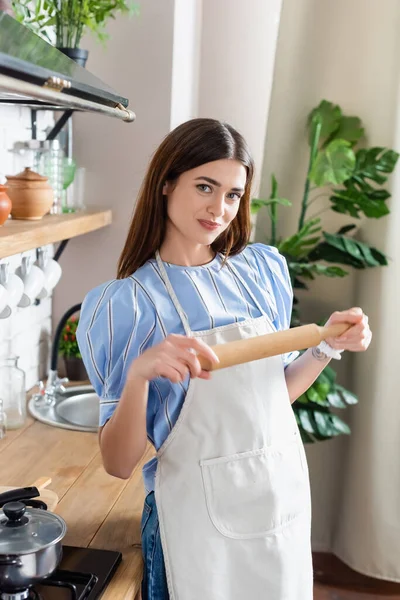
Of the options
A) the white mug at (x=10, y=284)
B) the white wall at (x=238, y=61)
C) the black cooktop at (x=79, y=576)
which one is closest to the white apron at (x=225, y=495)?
the black cooktop at (x=79, y=576)

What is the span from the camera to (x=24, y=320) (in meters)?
2.29

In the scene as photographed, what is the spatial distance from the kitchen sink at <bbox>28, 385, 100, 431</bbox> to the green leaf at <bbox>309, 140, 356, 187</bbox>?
1.02m

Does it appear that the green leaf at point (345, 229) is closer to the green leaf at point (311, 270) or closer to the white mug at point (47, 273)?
the green leaf at point (311, 270)

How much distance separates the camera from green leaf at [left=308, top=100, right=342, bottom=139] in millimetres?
2662

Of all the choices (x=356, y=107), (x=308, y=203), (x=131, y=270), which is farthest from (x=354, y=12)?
(x=131, y=270)

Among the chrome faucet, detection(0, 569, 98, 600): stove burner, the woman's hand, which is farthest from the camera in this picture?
the chrome faucet

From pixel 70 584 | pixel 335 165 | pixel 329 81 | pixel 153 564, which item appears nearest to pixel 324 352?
pixel 153 564

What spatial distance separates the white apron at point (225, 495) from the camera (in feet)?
4.49

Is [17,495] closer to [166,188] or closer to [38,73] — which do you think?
[166,188]

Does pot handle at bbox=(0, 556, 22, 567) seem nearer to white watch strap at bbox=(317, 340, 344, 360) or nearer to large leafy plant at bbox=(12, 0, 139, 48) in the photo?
white watch strap at bbox=(317, 340, 344, 360)

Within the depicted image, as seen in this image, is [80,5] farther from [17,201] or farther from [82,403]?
[82,403]

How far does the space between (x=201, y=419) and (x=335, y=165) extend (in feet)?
4.81

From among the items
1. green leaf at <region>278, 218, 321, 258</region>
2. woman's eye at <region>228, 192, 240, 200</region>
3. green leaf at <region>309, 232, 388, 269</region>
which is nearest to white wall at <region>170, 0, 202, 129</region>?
green leaf at <region>278, 218, 321, 258</region>

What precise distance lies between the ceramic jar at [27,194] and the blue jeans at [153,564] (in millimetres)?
807
